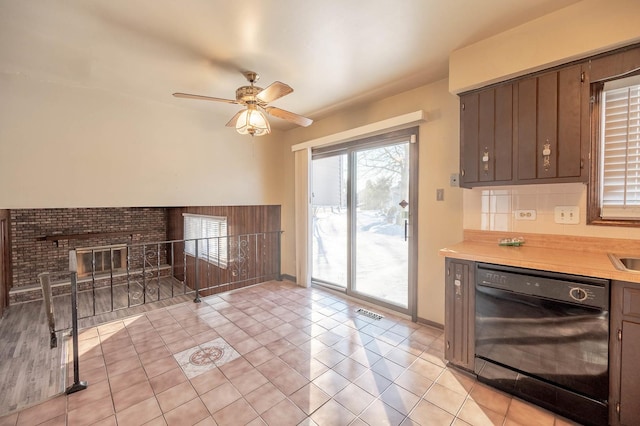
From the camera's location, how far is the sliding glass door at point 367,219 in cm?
310

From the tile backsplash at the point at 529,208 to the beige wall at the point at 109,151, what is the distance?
3.08 meters

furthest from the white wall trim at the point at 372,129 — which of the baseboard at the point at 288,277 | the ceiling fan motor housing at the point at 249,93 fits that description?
the baseboard at the point at 288,277

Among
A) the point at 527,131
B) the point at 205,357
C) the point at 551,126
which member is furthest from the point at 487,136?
the point at 205,357

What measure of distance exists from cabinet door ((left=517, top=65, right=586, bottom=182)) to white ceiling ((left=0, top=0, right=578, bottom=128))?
44cm

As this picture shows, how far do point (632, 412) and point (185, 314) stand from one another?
3.65 metres

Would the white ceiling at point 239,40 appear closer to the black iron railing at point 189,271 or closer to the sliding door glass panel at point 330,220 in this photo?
the sliding door glass panel at point 330,220

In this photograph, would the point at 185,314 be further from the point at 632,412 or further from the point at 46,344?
the point at 632,412

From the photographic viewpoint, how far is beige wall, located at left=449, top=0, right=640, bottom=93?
5.23 feet

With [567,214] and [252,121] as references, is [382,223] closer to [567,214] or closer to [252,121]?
[567,214]

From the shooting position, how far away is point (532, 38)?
1.85 metres

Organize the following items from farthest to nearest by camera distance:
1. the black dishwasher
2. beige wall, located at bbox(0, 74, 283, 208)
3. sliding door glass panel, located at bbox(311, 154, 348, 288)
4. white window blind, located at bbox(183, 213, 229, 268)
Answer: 1. white window blind, located at bbox(183, 213, 229, 268)
2. sliding door glass panel, located at bbox(311, 154, 348, 288)
3. beige wall, located at bbox(0, 74, 283, 208)
4. the black dishwasher

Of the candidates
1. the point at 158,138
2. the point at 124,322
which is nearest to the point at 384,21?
the point at 158,138


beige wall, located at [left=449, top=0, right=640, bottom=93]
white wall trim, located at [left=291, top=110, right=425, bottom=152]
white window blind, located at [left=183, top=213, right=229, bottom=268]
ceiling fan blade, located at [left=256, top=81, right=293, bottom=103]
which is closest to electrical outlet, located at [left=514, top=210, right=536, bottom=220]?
beige wall, located at [left=449, top=0, right=640, bottom=93]

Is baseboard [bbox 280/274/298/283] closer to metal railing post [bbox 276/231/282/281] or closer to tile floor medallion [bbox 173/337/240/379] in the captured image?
metal railing post [bbox 276/231/282/281]
